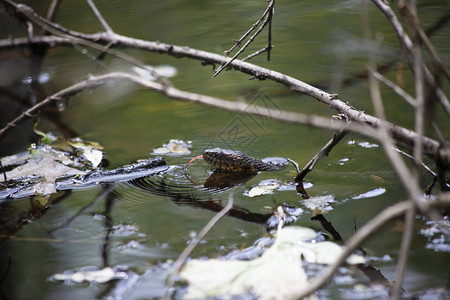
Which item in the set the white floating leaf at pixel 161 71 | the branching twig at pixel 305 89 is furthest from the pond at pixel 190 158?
the branching twig at pixel 305 89

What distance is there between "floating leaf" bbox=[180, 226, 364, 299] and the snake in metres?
1.25

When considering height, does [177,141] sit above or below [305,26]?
below

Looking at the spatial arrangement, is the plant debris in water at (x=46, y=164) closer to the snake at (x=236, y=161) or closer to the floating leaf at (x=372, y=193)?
the snake at (x=236, y=161)

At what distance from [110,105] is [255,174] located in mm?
2080

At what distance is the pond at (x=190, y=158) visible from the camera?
2.24m

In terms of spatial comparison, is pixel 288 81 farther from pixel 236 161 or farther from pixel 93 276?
Result: pixel 93 276

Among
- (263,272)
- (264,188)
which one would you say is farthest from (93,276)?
(264,188)

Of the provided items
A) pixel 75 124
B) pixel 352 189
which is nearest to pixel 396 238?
pixel 352 189

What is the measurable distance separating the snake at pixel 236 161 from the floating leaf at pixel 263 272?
1251 mm

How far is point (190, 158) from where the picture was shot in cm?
365

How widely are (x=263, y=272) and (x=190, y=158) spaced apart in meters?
1.73

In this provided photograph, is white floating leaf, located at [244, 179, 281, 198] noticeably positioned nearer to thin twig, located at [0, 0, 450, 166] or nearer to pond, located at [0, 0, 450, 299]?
pond, located at [0, 0, 450, 299]

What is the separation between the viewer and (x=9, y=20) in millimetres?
6820

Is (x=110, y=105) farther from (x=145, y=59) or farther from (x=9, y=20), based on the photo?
(x=9, y=20)
